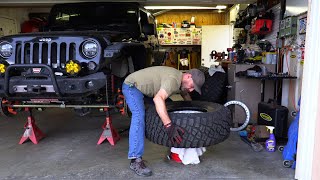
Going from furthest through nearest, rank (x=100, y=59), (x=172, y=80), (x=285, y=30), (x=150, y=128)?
(x=285, y=30)
(x=100, y=59)
(x=150, y=128)
(x=172, y=80)

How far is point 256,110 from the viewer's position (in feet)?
14.7

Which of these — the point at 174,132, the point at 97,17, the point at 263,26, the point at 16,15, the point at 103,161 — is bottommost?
the point at 103,161

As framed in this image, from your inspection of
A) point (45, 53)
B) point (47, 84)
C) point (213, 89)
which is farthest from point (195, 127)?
point (213, 89)

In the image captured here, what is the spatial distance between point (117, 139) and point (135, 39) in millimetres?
1542

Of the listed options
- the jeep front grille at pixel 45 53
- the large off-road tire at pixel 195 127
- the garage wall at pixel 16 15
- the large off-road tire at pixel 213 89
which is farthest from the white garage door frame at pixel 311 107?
the garage wall at pixel 16 15

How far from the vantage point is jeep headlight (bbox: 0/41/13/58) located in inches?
129

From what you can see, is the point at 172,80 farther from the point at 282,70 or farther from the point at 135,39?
the point at 282,70

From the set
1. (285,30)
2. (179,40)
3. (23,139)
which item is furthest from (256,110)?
(179,40)

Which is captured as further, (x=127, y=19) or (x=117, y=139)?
(x=127, y=19)

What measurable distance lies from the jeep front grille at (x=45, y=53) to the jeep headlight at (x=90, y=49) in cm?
11

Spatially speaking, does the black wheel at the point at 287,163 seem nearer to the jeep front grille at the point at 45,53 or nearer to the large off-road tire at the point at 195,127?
the large off-road tire at the point at 195,127

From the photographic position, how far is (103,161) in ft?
10.0

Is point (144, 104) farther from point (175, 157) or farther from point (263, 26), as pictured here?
point (263, 26)

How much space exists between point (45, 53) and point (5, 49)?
1.59 ft
